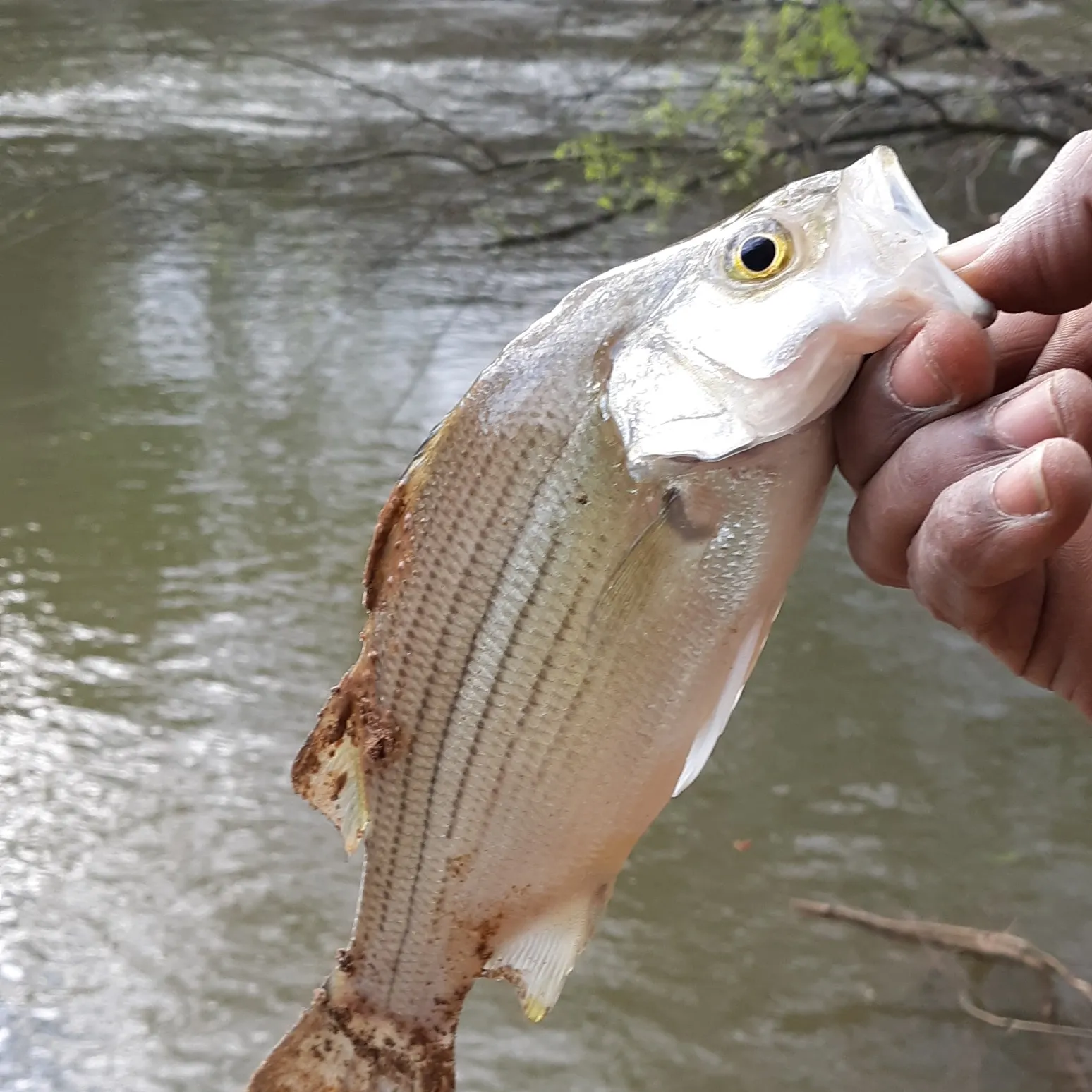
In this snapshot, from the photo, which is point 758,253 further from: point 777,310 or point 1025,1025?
point 1025,1025

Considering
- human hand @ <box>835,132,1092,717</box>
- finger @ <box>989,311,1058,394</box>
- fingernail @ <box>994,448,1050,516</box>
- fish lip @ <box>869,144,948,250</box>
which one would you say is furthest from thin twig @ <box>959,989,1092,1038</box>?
fish lip @ <box>869,144,948,250</box>

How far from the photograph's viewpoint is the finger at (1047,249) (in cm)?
76

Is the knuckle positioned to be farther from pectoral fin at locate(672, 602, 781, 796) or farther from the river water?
the river water

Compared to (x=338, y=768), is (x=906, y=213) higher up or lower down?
higher up

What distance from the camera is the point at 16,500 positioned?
237 centimetres

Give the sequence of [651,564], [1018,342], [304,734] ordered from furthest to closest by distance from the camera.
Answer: [304,734], [1018,342], [651,564]

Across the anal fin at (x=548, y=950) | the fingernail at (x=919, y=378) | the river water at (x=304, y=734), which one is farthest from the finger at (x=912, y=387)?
the river water at (x=304, y=734)

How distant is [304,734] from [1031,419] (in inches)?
56.5

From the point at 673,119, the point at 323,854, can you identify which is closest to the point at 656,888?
the point at 323,854

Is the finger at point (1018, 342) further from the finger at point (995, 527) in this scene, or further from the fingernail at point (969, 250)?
the finger at point (995, 527)

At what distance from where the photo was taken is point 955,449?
708 mm

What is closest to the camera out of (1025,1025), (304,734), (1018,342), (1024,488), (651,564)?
(1024,488)

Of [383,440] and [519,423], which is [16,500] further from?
[519,423]

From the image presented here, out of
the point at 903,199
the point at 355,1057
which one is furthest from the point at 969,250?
the point at 355,1057
